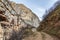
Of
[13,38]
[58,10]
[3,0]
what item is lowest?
[13,38]

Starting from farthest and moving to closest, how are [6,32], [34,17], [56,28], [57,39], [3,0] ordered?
[34,17] → [3,0] → [6,32] → [56,28] → [57,39]

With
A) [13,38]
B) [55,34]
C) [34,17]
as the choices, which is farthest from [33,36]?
[34,17]

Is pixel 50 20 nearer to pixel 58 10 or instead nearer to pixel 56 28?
pixel 58 10

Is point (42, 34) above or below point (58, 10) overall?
below

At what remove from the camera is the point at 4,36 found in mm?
38281

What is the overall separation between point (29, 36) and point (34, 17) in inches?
3388

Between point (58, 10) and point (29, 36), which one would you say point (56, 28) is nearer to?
point (29, 36)

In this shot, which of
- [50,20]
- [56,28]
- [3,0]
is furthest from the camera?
[3,0]

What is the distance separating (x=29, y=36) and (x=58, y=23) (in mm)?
2349

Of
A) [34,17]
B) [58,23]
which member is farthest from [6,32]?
[34,17]

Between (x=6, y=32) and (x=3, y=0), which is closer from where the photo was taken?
(x=6, y=32)

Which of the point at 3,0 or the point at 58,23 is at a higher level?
the point at 3,0

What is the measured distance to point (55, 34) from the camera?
14.8 meters

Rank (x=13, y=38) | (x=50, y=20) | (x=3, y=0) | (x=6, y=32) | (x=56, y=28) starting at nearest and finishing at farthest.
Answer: (x=56, y=28), (x=50, y=20), (x=13, y=38), (x=6, y=32), (x=3, y=0)
